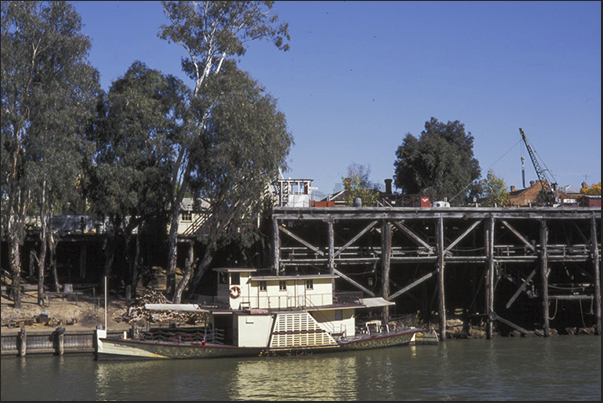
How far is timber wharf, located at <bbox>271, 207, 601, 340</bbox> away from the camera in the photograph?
43.5m

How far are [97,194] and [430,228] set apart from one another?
26.0 metres

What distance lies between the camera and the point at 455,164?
77875 millimetres

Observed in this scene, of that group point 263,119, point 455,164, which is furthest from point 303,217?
point 455,164

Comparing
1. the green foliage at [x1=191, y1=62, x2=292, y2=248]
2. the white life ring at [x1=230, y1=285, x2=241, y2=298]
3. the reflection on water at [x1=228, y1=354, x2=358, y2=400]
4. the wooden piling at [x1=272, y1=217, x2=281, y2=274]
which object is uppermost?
the green foliage at [x1=191, y1=62, x2=292, y2=248]

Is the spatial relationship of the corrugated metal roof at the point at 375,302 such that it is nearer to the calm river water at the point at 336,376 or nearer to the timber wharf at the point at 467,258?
the timber wharf at the point at 467,258

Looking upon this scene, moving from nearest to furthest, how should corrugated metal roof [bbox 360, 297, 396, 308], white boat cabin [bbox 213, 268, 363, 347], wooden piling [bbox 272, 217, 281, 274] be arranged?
white boat cabin [bbox 213, 268, 363, 347] < corrugated metal roof [bbox 360, 297, 396, 308] < wooden piling [bbox 272, 217, 281, 274]

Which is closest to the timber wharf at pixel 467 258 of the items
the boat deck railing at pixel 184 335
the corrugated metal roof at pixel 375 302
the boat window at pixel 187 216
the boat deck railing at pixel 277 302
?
the corrugated metal roof at pixel 375 302

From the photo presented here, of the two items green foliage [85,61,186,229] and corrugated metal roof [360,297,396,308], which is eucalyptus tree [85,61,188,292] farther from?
corrugated metal roof [360,297,396,308]

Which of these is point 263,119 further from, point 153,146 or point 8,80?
point 8,80

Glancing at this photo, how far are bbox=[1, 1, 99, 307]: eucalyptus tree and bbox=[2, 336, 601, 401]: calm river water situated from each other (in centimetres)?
1119

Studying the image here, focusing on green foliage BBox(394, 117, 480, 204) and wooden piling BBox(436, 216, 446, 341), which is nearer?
wooden piling BBox(436, 216, 446, 341)

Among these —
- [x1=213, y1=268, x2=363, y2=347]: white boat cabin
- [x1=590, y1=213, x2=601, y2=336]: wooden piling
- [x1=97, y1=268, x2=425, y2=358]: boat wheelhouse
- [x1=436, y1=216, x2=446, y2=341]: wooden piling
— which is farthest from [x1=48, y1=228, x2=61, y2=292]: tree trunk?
[x1=590, y1=213, x2=601, y2=336]: wooden piling

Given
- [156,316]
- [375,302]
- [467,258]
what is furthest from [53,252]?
[467,258]

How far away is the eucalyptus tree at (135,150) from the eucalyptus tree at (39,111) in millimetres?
2195
